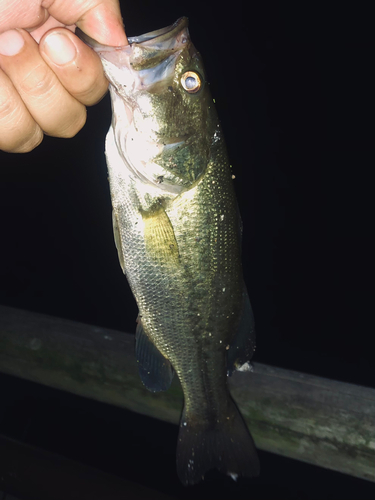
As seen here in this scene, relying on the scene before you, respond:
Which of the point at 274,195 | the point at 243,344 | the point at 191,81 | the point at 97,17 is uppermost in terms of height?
the point at 97,17

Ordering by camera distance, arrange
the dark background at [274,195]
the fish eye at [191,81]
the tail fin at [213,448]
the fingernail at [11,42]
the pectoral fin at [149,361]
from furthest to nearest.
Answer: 1. the dark background at [274,195]
2. the tail fin at [213,448]
3. the pectoral fin at [149,361]
4. the fish eye at [191,81]
5. the fingernail at [11,42]

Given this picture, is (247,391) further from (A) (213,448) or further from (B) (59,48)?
(B) (59,48)

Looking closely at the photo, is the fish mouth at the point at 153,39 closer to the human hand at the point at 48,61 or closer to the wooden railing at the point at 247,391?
the human hand at the point at 48,61

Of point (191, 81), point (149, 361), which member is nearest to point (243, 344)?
point (149, 361)

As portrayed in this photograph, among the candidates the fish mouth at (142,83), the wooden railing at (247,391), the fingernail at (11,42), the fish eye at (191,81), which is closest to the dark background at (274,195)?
the wooden railing at (247,391)

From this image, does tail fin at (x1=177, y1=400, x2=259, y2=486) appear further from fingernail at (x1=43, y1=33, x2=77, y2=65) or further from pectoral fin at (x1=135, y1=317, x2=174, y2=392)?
fingernail at (x1=43, y1=33, x2=77, y2=65)

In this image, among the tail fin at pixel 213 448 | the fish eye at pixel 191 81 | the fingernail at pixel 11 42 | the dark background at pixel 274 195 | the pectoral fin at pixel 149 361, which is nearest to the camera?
the fingernail at pixel 11 42

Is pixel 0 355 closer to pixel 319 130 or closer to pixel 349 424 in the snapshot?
pixel 349 424
